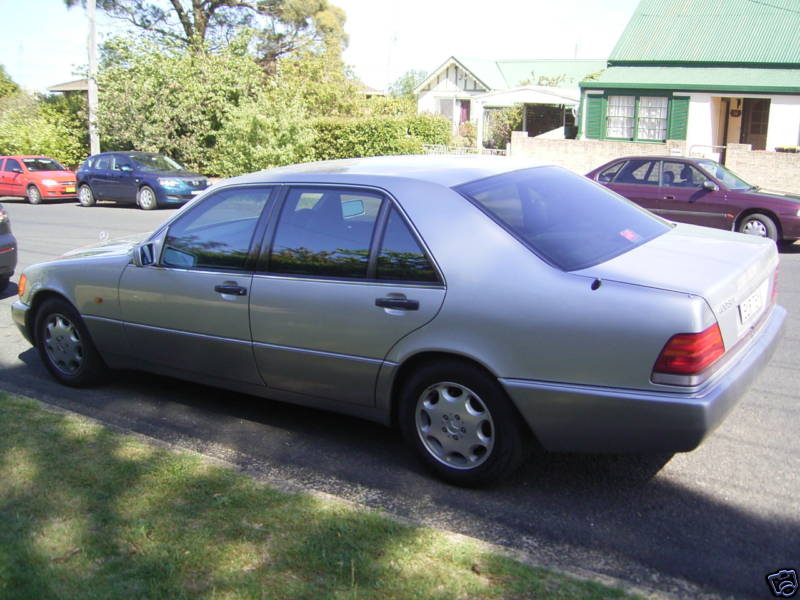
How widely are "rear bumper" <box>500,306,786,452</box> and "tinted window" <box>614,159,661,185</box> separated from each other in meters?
10.5

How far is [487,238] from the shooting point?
4.09m

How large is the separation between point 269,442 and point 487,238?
194 cm

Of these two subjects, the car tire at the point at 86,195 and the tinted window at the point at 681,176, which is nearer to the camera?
the tinted window at the point at 681,176

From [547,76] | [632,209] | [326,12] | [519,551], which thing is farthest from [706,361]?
[547,76]

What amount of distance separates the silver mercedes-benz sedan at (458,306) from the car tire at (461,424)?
0.01 metres

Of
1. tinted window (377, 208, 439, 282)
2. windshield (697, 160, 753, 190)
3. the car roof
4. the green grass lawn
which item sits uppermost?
the car roof

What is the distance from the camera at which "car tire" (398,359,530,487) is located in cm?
400

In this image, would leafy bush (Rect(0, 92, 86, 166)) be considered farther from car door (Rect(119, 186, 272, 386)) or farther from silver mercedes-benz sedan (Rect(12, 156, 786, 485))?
car door (Rect(119, 186, 272, 386))

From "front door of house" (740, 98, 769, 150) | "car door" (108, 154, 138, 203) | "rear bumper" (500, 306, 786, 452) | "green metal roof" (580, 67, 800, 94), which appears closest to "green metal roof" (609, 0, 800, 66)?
"green metal roof" (580, 67, 800, 94)

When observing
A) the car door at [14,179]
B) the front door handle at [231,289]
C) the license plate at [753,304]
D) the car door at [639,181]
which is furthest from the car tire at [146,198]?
the license plate at [753,304]

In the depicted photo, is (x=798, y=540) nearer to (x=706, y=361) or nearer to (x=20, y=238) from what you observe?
(x=706, y=361)

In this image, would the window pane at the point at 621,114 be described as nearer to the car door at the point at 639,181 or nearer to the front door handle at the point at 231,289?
the car door at the point at 639,181

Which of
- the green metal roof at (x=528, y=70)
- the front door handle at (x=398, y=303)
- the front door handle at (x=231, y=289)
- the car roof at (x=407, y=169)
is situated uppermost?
the green metal roof at (x=528, y=70)

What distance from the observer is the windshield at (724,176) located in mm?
13453
